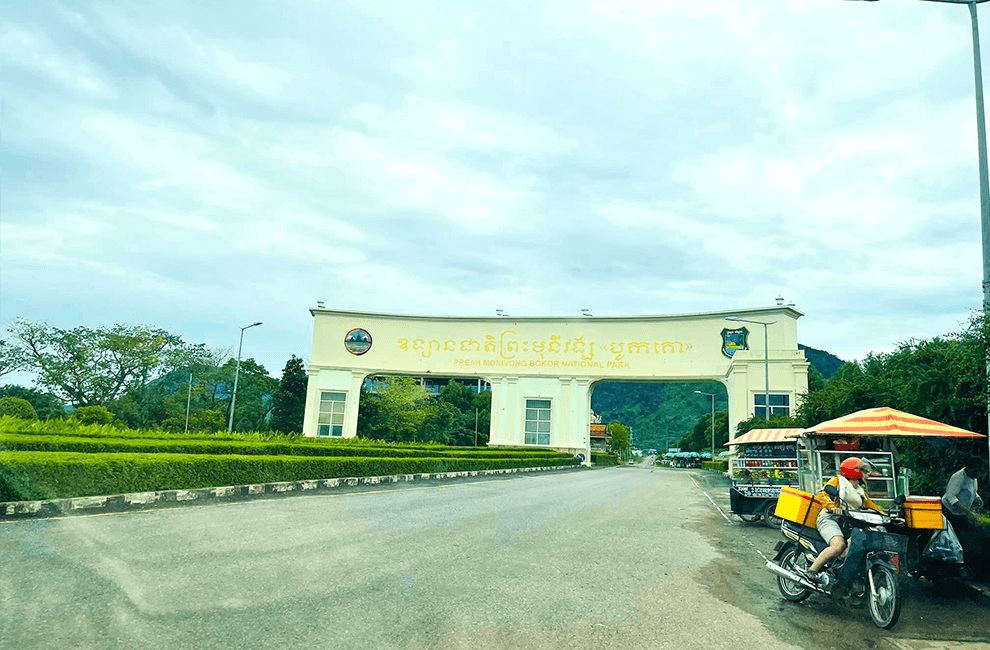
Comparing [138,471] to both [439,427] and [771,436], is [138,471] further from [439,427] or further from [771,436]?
[439,427]

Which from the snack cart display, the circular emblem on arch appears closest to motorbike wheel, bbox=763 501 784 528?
the snack cart display

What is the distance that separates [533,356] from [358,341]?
14.8 m

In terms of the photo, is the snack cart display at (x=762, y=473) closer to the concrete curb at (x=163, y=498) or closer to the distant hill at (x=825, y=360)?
the concrete curb at (x=163, y=498)

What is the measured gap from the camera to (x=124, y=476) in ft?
44.1

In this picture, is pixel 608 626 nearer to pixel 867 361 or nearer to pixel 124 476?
pixel 124 476

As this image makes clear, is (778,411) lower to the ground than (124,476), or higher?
higher

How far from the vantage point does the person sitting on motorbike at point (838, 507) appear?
7.20 m

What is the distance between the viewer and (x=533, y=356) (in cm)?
5647

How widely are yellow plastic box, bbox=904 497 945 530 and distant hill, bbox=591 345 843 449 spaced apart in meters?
129

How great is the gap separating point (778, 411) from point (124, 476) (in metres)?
A: 44.3

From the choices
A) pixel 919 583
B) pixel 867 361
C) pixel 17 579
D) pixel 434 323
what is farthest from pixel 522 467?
pixel 17 579

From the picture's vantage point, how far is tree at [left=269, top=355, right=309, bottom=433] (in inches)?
2581

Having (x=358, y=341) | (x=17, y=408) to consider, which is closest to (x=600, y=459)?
(x=358, y=341)

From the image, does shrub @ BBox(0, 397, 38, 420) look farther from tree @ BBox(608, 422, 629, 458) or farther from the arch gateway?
tree @ BBox(608, 422, 629, 458)
